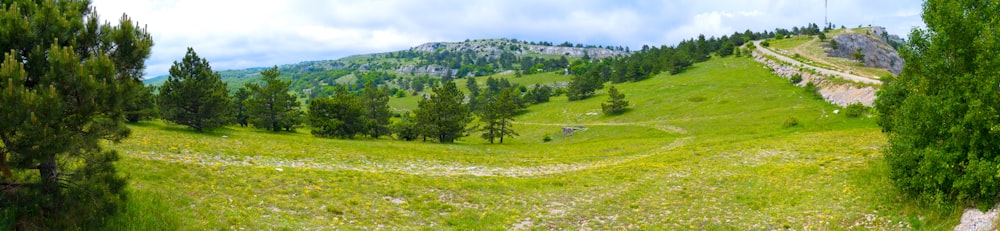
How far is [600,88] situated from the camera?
506 ft

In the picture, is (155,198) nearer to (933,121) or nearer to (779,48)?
(933,121)

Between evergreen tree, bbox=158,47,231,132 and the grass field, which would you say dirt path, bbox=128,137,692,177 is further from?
evergreen tree, bbox=158,47,231,132

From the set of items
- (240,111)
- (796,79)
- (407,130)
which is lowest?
(407,130)

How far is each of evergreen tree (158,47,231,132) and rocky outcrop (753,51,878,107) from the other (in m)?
79.5

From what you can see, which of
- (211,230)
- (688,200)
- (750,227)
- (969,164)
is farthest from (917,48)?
(211,230)

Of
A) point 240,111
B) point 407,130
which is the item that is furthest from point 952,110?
point 240,111

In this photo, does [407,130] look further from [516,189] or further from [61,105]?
[61,105]

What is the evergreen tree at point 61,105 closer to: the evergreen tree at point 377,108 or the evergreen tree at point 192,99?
the evergreen tree at point 192,99

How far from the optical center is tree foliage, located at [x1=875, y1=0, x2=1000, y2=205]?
14664mm

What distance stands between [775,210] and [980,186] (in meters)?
6.88

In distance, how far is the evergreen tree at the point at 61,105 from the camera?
9.56m

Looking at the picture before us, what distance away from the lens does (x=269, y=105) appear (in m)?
73.0

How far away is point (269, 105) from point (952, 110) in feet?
252

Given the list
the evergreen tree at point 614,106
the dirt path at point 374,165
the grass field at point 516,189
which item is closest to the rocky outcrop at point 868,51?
the evergreen tree at point 614,106
